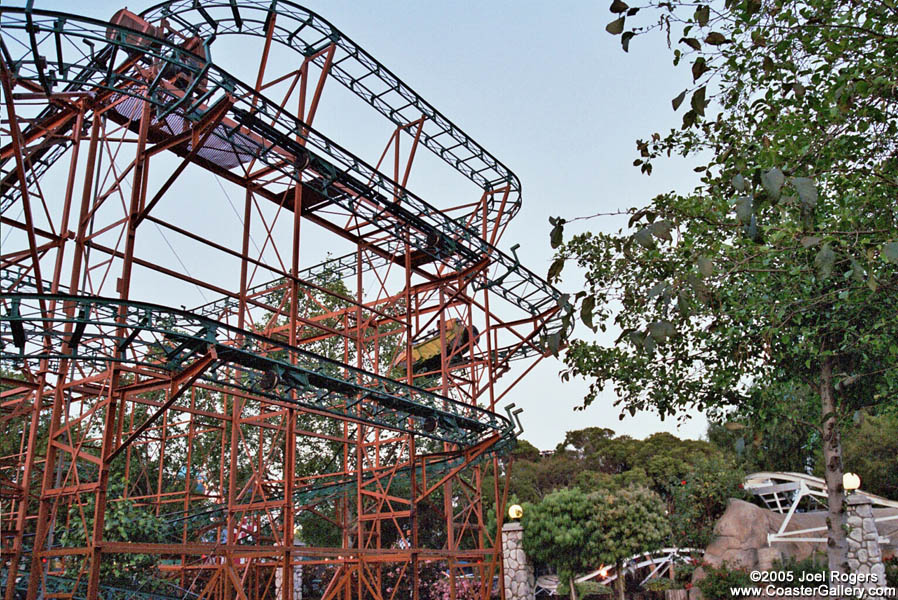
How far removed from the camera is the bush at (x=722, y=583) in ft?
76.7

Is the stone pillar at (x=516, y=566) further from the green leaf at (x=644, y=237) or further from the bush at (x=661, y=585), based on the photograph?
the green leaf at (x=644, y=237)

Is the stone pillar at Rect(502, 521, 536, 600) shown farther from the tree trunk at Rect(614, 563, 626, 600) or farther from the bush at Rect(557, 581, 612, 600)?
the tree trunk at Rect(614, 563, 626, 600)

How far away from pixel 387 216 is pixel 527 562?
13.1 meters

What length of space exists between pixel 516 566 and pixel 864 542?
971 centimetres

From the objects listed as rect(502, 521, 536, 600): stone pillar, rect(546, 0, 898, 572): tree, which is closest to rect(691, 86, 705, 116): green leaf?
rect(546, 0, 898, 572): tree

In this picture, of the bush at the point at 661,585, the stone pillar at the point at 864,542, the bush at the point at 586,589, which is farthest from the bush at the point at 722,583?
the stone pillar at the point at 864,542

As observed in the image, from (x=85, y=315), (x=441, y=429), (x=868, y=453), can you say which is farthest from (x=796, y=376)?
(x=868, y=453)

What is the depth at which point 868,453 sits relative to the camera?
104 ft

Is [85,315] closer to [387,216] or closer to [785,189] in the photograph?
[387,216]

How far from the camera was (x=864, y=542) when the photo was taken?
63.7 feet

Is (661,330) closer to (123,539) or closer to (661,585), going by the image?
(123,539)

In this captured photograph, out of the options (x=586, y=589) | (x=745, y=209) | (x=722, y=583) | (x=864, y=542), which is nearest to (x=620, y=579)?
(x=586, y=589)

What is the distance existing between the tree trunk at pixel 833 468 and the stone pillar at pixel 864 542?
5.61 m

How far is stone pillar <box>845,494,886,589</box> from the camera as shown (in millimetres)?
19233
